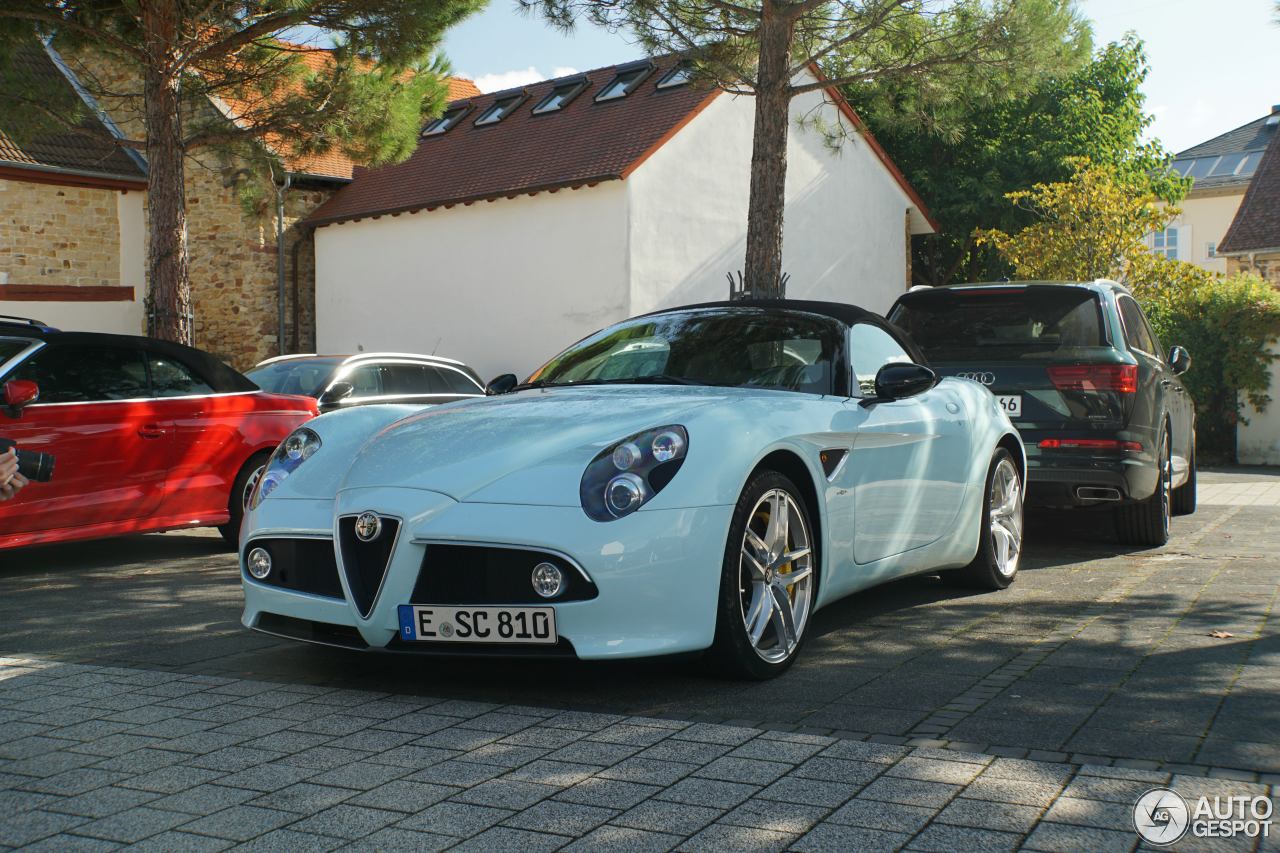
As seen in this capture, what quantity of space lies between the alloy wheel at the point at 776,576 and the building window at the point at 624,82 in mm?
21961

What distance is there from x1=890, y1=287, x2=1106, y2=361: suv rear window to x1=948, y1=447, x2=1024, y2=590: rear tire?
4.76 feet

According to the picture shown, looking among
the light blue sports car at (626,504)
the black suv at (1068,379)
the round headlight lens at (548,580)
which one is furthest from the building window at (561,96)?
the round headlight lens at (548,580)

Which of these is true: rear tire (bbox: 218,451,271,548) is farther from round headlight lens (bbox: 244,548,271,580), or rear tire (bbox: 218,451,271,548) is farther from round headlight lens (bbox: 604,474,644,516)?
round headlight lens (bbox: 604,474,644,516)

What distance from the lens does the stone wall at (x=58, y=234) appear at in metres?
24.3

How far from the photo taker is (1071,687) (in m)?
4.56

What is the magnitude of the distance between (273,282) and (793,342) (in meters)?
23.9

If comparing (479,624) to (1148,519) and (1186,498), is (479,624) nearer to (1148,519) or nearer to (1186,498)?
(1148,519)

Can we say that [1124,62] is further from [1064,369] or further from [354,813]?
[354,813]

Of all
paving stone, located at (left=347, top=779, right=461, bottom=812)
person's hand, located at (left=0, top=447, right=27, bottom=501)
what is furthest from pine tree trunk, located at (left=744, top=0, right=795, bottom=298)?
paving stone, located at (left=347, top=779, right=461, bottom=812)

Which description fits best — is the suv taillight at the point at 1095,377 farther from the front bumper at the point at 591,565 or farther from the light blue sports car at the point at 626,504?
the front bumper at the point at 591,565

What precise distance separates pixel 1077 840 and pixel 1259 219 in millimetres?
29465

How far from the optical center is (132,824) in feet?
10.5

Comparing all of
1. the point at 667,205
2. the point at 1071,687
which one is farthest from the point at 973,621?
the point at 667,205

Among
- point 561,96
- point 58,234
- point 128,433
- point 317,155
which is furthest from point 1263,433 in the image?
point 58,234
